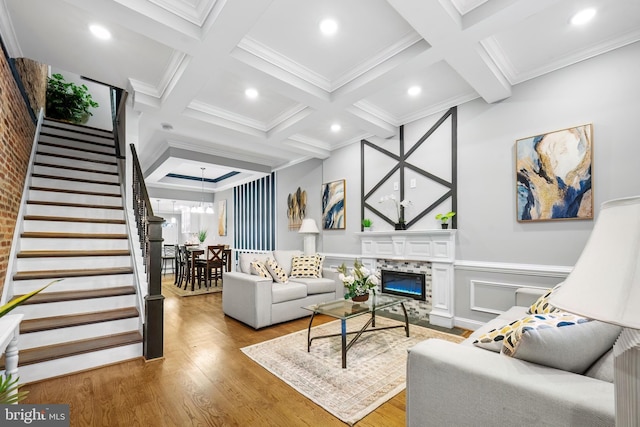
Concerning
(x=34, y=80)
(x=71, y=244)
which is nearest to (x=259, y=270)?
(x=71, y=244)

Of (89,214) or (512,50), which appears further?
(89,214)

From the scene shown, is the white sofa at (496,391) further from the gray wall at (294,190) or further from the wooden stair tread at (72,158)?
the wooden stair tread at (72,158)

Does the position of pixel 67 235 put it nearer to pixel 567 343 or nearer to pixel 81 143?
pixel 81 143

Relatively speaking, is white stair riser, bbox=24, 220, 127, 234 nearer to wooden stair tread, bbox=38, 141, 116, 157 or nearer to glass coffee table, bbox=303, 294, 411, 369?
wooden stair tread, bbox=38, 141, 116, 157

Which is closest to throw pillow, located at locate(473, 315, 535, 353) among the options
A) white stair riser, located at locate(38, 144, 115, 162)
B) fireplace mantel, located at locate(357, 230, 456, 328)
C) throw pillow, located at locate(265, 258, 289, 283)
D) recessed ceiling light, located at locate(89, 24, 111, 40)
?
fireplace mantel, located at locate(357, 230, 456, 328)

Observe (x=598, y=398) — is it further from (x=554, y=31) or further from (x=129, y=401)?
(x=554, y=31)

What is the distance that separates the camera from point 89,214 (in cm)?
375

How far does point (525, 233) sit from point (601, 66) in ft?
5.44

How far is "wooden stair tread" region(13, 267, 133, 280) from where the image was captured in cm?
279

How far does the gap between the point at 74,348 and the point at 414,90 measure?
13.7ft

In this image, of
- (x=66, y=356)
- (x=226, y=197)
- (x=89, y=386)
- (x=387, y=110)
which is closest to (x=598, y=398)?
(x=89, y=386)

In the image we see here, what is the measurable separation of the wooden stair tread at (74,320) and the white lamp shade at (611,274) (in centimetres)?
333

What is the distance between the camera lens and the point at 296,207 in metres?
6.24

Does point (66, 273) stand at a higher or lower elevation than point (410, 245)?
lower
